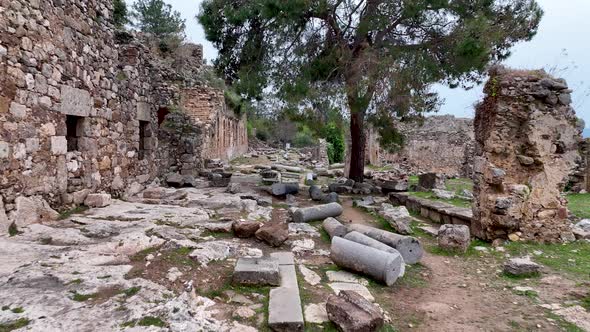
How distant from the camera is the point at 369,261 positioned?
5098mm

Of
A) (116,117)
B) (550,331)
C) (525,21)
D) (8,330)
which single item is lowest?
(550,331)

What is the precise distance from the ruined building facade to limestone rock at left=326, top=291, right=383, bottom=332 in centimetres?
429

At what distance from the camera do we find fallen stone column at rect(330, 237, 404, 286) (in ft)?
16.4

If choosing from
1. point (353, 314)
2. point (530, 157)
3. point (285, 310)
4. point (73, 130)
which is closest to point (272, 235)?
point (285, 310)

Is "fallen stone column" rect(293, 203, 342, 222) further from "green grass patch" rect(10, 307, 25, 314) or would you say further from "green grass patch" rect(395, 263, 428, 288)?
"green grass patch" rect(10, 307, 25, 314)

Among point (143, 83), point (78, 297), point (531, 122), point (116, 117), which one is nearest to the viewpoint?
point (78, 297)

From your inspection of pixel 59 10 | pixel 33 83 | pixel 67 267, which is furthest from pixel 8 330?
pixel 59 10

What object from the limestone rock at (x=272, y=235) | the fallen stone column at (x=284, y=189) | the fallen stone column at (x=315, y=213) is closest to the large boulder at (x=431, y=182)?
the fallen stone column at (x=284, y=189)

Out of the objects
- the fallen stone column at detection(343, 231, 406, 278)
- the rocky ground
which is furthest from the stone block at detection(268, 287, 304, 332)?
the fallen stone column at detection(343, 231, 406, 278)

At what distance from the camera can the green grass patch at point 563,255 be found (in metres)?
5.59

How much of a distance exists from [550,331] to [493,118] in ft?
14.1

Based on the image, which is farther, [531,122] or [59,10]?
[531,122]

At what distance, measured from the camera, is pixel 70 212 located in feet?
21.6

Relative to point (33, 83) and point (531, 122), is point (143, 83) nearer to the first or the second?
point (33, 83)
